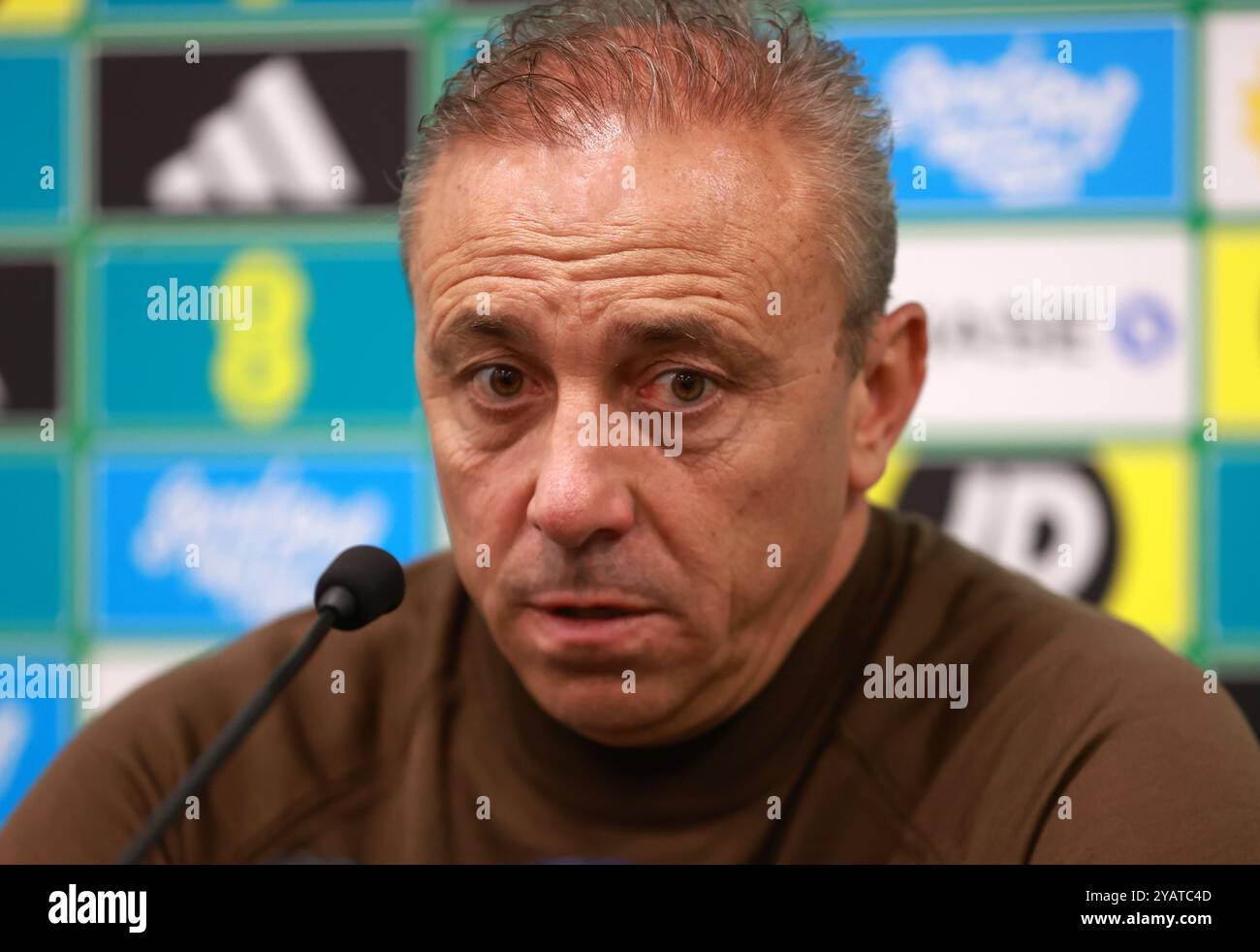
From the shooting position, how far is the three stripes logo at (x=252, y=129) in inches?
88.8

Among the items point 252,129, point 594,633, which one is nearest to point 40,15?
point 252,129

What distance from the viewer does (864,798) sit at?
123 centimetres

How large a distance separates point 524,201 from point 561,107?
89 millimetres

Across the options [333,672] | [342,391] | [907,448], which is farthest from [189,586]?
[907,448]

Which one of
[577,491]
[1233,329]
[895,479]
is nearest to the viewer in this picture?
[577,491]

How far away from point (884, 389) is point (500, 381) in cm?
41

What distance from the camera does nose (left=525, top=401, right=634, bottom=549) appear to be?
3.63 ft

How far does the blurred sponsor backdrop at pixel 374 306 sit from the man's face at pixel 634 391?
0.94 m

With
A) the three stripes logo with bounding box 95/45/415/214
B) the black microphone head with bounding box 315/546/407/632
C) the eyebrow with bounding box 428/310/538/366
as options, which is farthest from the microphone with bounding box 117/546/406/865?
the three stripes logo with bounding box 95/45/415/214

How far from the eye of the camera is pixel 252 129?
2271 mm

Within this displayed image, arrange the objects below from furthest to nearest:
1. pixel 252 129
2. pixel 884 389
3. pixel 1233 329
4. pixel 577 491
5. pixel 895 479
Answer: pixel 252 129 → pixel 895 479 → pixel 1233 329 → pixel 884 389 → pixel 577 491

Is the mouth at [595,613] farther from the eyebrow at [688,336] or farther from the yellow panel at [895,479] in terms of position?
the yellow panel at [895,479]

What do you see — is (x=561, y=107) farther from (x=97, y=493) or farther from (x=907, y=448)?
(x=97, y=493)

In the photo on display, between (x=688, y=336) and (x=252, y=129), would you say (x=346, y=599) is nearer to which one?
(x=688, y=336)
